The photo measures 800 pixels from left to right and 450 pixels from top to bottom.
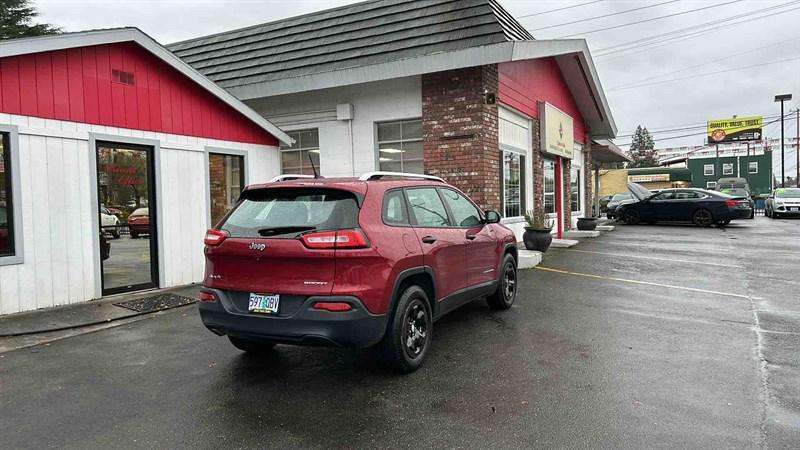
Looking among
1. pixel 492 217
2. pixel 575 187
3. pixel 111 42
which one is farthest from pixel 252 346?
pixel 575 187

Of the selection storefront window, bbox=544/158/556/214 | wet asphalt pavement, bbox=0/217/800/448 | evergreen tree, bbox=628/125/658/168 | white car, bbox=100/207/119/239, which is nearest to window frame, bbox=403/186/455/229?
wet asphalt pavement, bbox=0/217/800/448

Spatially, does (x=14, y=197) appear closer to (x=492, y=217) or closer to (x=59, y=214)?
(x=59, y=214)

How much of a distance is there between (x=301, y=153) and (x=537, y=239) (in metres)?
5.95

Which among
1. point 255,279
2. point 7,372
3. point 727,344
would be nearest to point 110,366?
point 7,372

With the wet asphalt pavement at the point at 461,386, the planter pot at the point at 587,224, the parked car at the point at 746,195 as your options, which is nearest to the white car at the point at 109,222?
the wet asphalt pavement at the point at 461,386

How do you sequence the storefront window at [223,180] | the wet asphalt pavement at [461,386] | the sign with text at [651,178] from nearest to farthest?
the wet asphalt pavement at [461,386] < the storefront window at [223,180] < the sign with text at [651,178]

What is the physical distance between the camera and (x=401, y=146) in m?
11.1

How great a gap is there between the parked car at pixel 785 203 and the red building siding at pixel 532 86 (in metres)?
14.4

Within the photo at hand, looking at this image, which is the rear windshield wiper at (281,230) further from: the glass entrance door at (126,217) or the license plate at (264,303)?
the glass entrance door at (126,217)

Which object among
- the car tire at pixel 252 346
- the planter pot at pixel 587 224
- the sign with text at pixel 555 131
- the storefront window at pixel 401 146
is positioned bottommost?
the car tire at pixel 252 346

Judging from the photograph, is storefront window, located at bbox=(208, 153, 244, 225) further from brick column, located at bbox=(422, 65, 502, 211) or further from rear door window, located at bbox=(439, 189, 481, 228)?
rear door window, located at bbox=(439, 189, 481, 228)

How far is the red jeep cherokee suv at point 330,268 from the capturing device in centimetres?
382

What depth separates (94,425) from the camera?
11.5 feet

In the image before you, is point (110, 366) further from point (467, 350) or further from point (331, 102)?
point (331, 102)
